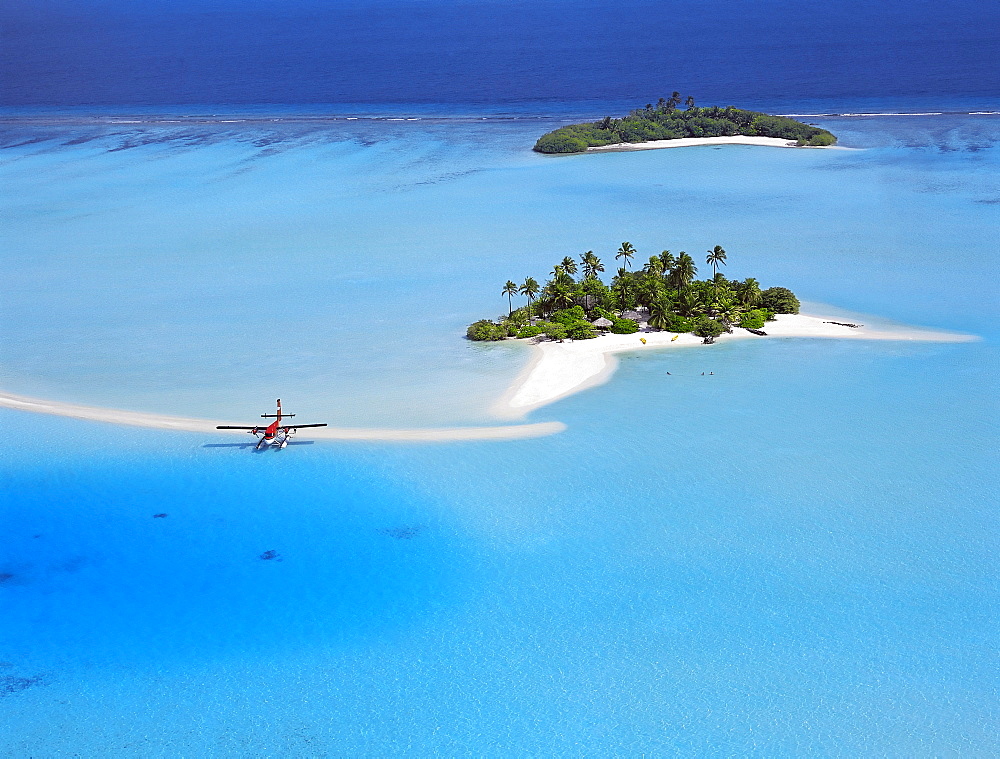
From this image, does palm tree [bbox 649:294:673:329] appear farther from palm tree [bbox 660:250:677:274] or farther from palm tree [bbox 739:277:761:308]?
palm tree [bbox 739:277:761:308]

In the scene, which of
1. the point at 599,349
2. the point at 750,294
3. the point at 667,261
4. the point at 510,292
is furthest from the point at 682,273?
the point at 510,292

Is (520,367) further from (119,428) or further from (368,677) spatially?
(368,677)

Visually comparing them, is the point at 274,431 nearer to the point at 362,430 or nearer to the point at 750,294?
the point at 362,430

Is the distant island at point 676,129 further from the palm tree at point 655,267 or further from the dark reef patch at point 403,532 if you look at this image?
the dark reef patch at point 403,532

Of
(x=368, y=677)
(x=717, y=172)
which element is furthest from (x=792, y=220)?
(x=368, y=677)

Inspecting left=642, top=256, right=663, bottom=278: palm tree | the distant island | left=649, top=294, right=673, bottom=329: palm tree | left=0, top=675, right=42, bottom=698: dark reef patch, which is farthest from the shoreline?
left=0, top=675, right=42, bottom=698: dark reef patch

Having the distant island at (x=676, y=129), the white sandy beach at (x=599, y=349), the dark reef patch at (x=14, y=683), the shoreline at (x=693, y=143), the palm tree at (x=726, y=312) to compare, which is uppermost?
the distant island at (x=676, y=129)

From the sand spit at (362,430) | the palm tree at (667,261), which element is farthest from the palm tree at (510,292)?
the sand spit at (362,430)
